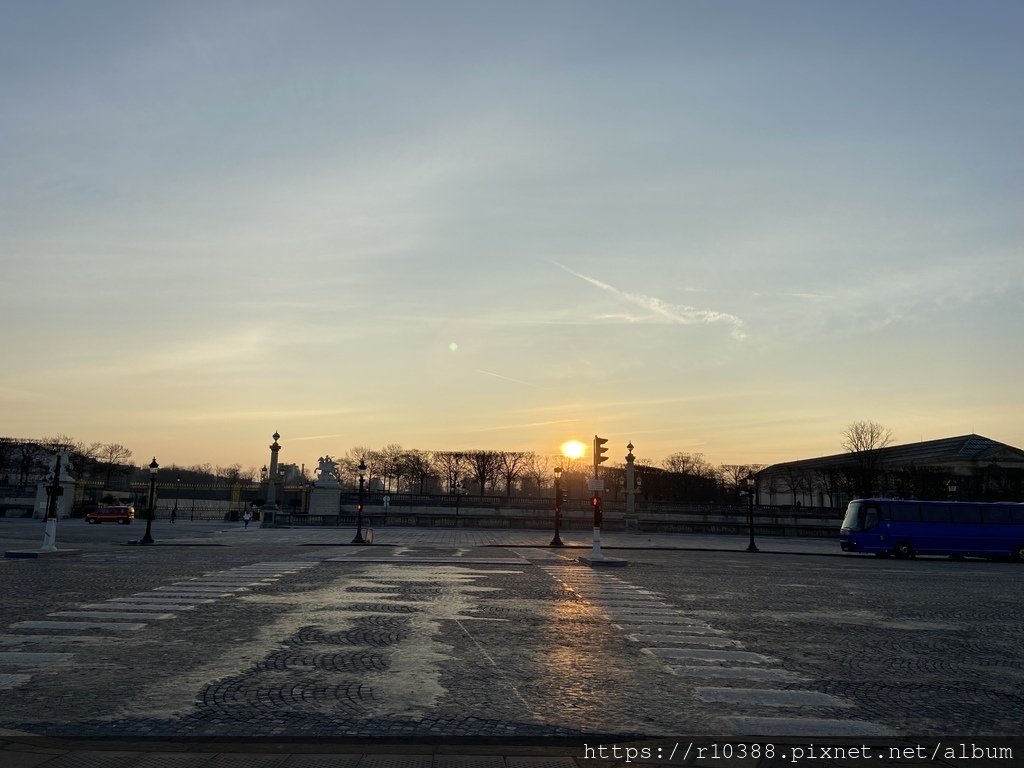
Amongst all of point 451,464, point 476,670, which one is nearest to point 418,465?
point 451,464

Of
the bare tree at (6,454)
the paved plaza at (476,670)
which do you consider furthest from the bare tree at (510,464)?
the paved plaza at (476,670)

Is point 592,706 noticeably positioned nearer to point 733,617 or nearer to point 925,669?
point 925,669

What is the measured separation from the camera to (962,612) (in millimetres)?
15086

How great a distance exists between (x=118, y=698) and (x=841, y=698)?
23.6ft

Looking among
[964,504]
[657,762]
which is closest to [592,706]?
[657,762]

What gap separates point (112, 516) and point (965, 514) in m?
53.3

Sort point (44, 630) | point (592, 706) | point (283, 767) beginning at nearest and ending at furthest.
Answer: point (283, 767) < point (592, 706) < point (44, 630)

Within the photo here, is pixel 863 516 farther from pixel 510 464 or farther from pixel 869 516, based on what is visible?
pixel 510 464

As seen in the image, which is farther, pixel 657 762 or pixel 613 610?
pixel 613 610

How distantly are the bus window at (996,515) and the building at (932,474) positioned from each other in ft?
81.6

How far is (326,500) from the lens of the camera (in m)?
55.6

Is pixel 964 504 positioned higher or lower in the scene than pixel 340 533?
higher

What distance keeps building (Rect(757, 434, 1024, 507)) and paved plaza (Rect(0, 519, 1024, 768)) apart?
56210 mm

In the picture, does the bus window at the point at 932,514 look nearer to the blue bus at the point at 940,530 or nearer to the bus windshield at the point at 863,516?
the blue bus at the point at 940,530
